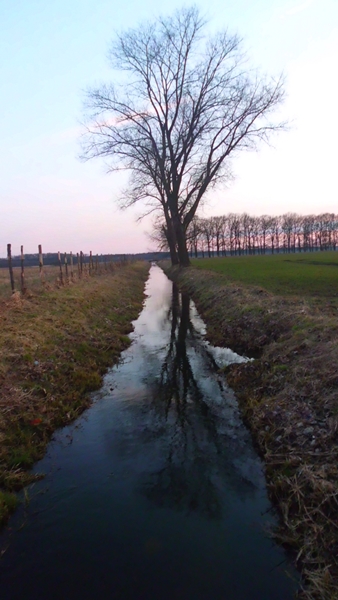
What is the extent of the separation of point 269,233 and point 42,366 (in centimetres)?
12716

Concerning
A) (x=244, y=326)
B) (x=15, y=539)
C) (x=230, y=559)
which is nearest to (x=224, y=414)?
(x=230, y=559)

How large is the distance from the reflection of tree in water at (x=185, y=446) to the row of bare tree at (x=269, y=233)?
109 meters

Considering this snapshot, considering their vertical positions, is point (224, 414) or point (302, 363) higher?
point (302, 363)

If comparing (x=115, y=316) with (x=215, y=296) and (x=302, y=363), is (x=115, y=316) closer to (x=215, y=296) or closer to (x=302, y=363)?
Answer: (x=215, y=296)

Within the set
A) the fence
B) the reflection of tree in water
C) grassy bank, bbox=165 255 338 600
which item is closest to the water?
the reflection of tree in water

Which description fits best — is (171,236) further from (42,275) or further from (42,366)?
(42,366)

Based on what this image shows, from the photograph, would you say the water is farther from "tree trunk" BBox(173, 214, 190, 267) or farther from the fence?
"tree trunk" BBox(173, 214, 190, 267)

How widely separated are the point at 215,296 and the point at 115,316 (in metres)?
5.40

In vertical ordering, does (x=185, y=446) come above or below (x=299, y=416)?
below

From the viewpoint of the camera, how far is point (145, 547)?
3.98m

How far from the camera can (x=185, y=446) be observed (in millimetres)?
5910

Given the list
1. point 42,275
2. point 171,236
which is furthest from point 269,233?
point 42,275

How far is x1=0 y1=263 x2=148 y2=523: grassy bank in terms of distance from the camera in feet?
18.5

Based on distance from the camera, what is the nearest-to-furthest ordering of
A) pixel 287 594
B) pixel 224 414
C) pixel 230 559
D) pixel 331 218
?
1. pixel 287 594
2. pixel 230 559
3. pixel 224 414
4. pixel 331 218
